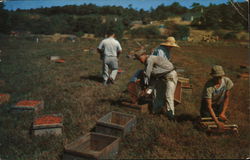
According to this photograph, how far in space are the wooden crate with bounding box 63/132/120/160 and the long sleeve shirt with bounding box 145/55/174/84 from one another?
2045 millimetres

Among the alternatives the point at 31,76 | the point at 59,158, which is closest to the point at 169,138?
the point at 59,158

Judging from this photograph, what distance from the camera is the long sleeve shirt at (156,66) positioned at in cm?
668

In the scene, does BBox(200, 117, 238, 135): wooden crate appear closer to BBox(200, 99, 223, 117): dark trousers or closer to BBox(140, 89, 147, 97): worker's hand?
BBox(200, 99, 223, 117): dark trousers

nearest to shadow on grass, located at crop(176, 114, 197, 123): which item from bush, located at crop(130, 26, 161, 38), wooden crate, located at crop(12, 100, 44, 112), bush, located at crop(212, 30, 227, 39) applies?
bush, located at crop(212, 30, 227, 39)

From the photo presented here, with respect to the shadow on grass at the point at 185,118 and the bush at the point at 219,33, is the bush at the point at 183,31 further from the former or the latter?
the shadow on grass at the point at 185,118

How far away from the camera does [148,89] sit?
24.0ft

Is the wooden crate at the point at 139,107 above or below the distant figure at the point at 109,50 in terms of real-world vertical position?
below

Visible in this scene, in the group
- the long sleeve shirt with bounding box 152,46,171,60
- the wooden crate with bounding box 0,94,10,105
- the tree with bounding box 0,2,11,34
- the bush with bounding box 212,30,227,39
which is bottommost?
the wooden crate with bounding box 0,94,10,105

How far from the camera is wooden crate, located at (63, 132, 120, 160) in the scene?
4730 millimetres

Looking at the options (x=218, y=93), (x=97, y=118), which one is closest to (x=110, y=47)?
(x=97, y=118)

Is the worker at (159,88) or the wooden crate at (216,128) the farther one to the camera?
the worker at (159,88)

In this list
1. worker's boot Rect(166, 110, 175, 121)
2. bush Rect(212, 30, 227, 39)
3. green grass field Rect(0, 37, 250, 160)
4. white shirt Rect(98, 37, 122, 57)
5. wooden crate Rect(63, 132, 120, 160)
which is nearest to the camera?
wooden crate Rect(63, 132, 120, 160)

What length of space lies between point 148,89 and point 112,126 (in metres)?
1.81

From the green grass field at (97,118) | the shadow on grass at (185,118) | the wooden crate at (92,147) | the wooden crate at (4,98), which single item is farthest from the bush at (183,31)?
the wooden crate at (4,98)
